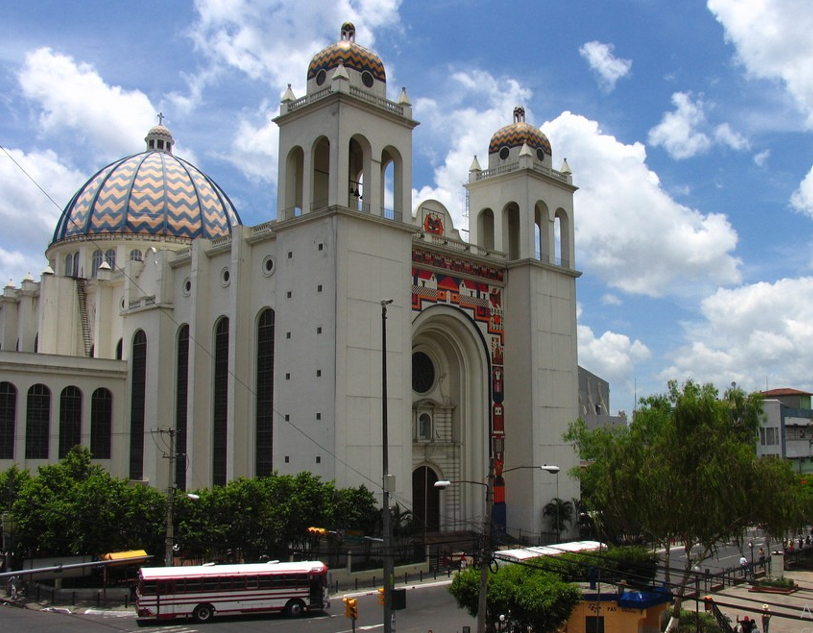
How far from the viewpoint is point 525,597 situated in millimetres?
22922

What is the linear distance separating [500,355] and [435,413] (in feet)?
16.1

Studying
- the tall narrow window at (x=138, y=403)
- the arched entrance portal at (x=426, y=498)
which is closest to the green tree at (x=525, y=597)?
the arched entrance portal at (x=426, y=498)

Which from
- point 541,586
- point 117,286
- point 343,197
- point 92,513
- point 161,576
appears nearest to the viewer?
point 541,586

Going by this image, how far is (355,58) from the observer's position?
40.1 meters

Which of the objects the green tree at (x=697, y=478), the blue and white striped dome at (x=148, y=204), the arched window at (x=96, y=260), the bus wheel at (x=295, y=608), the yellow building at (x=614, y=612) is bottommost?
the bus wheel at (x=295, y=608)

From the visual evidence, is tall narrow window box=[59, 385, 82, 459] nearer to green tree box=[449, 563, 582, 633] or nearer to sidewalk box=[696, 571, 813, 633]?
green tree box=[449, 563, 582, 633]

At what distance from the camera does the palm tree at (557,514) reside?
4450 cm

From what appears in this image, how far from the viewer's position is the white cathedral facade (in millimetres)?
37594

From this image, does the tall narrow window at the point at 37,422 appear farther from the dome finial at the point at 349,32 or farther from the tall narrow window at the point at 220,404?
the dome finial at the point at 349,32

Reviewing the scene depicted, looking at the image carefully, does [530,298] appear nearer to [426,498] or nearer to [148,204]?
[426,498]

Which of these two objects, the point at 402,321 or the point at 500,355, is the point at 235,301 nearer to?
the point at 402,321

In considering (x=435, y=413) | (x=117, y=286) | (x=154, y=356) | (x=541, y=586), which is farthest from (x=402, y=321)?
(x=117, y=286)

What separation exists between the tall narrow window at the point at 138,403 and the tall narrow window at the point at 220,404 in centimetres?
646

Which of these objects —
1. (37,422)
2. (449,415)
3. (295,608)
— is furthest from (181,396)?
(295,608)
